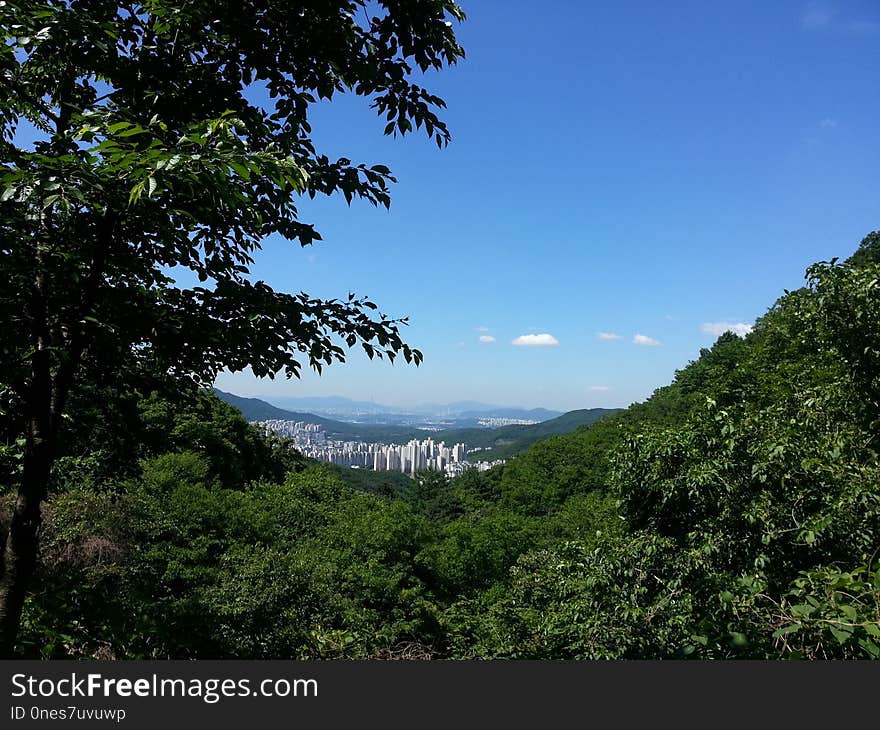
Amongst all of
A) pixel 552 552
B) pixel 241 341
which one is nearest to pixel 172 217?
pixel 241 341

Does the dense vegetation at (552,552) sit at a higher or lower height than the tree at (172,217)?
lower

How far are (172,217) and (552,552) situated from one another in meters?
9.25

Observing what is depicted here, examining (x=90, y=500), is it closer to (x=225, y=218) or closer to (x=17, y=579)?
(x=17, y=579)

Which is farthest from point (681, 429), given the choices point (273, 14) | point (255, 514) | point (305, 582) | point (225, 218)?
point (255, 514)

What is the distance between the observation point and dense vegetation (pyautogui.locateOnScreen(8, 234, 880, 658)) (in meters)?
4.13

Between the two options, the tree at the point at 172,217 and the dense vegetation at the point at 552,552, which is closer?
the tree at the point at 172,217

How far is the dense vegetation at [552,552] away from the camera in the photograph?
4.13 meters

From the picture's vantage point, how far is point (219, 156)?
223cm

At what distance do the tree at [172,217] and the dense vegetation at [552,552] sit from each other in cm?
70

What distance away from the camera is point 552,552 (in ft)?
32.9

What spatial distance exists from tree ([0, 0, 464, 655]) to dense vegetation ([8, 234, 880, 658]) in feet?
2.30

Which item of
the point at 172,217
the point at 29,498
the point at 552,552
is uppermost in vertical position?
the point at 172,217

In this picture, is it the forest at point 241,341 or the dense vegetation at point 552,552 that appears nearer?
the forest at point 241,341

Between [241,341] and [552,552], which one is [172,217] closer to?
[241,341]
